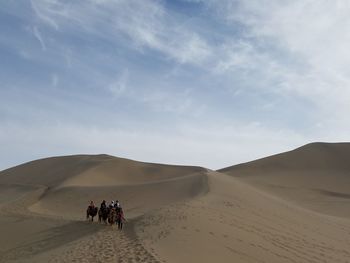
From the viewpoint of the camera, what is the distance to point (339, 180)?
4038cm

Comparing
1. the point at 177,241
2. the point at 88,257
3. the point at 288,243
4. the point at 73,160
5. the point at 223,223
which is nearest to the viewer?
the point at 88,257

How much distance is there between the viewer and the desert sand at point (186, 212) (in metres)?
15.0

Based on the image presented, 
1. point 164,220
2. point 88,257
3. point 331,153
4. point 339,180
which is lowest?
point 88,257

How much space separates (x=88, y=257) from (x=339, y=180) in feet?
100

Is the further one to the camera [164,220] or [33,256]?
[164,220]

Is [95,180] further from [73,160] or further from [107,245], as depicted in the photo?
[107,245]

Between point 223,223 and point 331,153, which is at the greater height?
point 331,153

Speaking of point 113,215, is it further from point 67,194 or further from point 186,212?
point 67,194

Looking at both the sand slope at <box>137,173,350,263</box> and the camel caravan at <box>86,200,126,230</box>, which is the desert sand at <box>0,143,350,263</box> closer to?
the sand slope at <box>137,173,350,263</box>

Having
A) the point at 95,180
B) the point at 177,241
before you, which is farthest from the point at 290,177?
the point at 177,241

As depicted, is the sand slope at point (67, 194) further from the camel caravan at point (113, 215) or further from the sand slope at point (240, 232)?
the sand slope at point (240, 232)

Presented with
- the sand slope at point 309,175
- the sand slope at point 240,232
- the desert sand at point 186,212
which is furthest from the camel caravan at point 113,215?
the sand slope at point 309,175

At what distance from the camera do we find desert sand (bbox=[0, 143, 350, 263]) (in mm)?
15039

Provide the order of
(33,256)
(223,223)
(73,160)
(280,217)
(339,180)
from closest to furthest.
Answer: (33,256) < (223,223) < (280,217) < (339,180) < (73,160)
